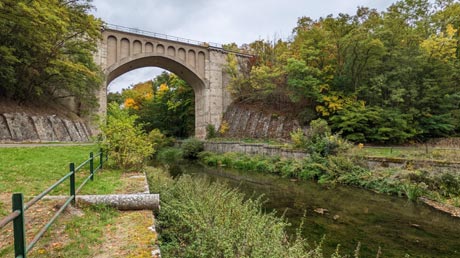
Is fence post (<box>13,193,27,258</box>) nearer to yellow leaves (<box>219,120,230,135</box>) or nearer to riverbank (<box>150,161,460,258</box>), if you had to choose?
riverbank (<box>150,161,460,258</box>)

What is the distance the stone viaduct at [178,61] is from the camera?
23.8 metres

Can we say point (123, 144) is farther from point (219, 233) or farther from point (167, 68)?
point (167, 68)

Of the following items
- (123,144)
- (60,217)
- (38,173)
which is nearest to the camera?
(60,217)

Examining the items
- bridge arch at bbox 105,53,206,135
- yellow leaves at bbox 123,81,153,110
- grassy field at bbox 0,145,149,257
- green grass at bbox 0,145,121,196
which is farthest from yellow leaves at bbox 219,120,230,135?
grassy field at bbox 0,145,149,257

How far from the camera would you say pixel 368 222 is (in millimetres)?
6574

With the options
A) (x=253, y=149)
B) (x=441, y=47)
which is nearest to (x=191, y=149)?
(x=253, y=149)

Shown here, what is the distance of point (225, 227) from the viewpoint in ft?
13.0

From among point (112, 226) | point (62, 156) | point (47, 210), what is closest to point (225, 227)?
point (112, 226)

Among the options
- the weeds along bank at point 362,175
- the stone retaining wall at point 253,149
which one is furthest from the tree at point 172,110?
the weeds along bank at point 362,175

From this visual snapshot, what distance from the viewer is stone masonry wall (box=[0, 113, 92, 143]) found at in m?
15.1

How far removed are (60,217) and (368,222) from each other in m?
6.67

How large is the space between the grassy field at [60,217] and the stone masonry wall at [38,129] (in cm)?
979

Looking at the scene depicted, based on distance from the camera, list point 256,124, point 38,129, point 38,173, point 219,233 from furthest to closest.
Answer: point 256,124 → point 38,129 → point 38,173 → point 219,233

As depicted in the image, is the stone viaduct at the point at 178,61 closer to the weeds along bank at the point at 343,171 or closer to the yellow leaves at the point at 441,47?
the weeds along bank at the point at 343,171
